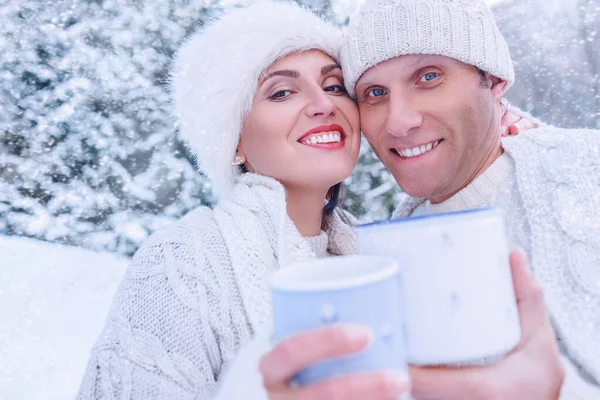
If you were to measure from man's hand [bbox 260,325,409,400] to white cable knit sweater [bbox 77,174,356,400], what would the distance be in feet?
1.63

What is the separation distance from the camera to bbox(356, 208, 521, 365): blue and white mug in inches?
16.6

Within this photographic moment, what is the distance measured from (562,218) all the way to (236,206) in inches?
26.4

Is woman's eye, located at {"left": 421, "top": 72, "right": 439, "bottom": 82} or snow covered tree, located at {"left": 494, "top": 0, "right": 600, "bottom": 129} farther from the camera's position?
snow covered tree, located at {"left": 494, "top": 0, "right": 600, "bottom": 129}

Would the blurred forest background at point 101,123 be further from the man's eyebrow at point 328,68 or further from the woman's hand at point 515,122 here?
the man's eyebrow at point 328,68

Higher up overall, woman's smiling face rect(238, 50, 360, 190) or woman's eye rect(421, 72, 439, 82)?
woman's eye rect(421, 72, 439, 82)

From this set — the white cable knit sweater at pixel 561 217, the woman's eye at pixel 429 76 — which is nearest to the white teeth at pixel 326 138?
the woman's eye at pixel 429 76

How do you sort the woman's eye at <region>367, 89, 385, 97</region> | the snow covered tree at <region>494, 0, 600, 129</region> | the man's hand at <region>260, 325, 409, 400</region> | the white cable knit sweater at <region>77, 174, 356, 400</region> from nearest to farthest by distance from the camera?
the man's hand at <region>260, 325, 409, 400</region> < the white cable knit sweater at <region>77, 174, 356, 400</region> < the woman's eye at <region>367, 89, 385, 97</region> < the snow covered tree at <region>494, 0, 600, 129</region>

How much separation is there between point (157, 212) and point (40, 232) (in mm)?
670

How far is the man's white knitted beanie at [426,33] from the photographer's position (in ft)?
3.42

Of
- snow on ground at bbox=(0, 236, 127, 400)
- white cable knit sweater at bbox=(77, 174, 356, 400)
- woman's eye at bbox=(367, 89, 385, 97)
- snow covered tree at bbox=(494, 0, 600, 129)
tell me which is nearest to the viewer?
white cable knit sweater at bbox=(77, 174, 356, 400)

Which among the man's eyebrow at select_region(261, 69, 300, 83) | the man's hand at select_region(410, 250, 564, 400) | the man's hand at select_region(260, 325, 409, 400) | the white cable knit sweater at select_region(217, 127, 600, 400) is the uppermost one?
the man's hand at select_region(260, 325, 409, 400)

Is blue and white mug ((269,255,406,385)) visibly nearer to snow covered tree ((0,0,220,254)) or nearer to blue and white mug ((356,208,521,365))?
blue and white mug ((356,208,521,365))

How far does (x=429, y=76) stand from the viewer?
109cm

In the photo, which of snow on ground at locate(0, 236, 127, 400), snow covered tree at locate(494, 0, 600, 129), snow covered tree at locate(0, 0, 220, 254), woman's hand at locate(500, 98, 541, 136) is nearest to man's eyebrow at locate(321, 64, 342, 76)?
woman's hand at locate(500, 98, 541, 136)
